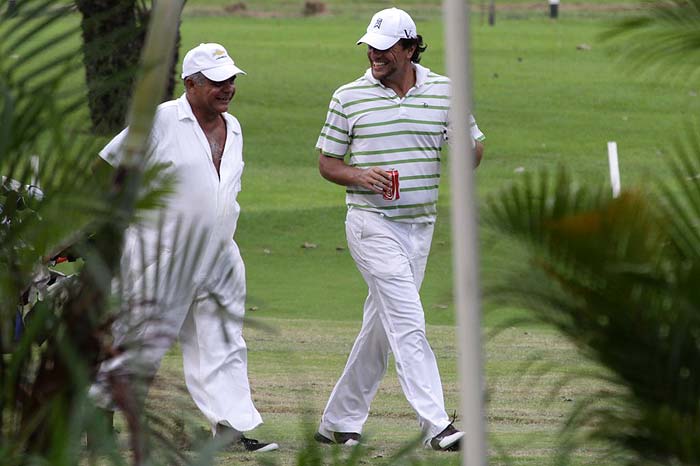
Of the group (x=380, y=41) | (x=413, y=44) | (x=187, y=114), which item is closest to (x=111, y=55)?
(x=187, y=114)

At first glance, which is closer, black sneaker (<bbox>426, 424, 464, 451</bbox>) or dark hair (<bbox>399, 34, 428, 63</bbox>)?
black sneaker (<bbox>426, 424, 464, 451</bbox>)

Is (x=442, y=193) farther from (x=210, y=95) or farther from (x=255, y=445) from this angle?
(x=255, y=445)

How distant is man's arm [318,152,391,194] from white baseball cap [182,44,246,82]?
621 mm

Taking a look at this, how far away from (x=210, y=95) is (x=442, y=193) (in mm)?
5870

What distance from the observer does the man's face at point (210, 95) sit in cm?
756

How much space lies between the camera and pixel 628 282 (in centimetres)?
301

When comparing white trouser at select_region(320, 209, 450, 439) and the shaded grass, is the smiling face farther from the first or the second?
the shaded grass

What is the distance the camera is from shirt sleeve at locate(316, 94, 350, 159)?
25.9ft

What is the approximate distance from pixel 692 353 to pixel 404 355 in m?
4.56

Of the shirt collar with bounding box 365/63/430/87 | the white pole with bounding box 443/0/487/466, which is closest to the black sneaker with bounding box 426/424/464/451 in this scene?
the shirt collar with bounding box 365/63/430/87

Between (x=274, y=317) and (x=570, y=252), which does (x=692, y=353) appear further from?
(x=274, y=317)

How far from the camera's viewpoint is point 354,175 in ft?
25.4

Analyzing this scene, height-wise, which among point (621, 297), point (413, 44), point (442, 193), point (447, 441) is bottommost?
point (442, 193)

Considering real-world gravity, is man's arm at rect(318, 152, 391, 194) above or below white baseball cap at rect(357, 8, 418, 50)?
below
